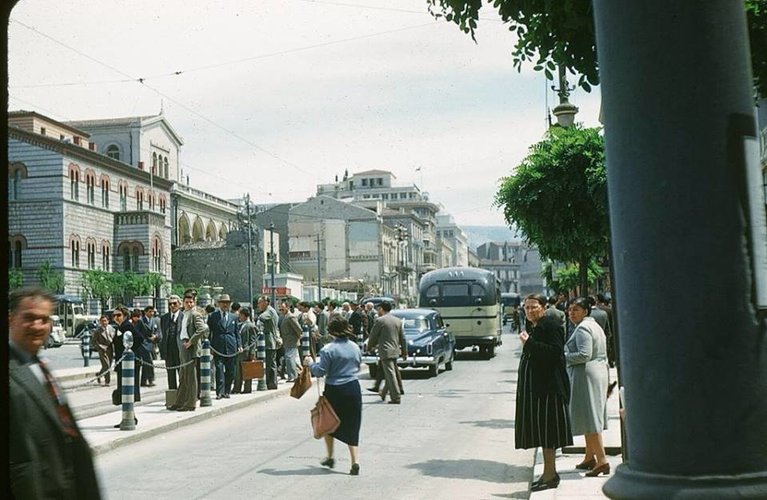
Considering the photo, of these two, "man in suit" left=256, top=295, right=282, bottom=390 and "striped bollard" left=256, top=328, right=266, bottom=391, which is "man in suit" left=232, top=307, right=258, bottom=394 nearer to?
"striped bollard" left=256, top=328, right=266, bottom=391

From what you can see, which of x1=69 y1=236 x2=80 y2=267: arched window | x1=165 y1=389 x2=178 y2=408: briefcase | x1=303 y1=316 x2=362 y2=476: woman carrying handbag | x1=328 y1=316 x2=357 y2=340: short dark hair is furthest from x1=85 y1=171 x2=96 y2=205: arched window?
x1=303 y1=316 x2=362 y2=476: woman carrying handbag

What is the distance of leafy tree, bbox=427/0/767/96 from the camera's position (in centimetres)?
773

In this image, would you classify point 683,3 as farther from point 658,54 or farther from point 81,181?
point 81,181

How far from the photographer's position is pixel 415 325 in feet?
75.8

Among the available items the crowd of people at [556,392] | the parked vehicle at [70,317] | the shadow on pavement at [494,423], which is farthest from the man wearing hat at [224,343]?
the parked vehicle at [70,317]

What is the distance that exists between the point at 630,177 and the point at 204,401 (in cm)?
1442

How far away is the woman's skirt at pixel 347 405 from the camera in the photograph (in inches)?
376

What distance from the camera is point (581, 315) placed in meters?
9.28

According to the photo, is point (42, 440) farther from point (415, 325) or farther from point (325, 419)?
point (415, 325)

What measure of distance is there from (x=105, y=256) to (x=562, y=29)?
2346 inches

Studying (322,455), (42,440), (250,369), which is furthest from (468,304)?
(42,440)

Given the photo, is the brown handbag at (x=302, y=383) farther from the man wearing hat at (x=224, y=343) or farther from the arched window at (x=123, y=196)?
the arched window at (x=123, y=196)

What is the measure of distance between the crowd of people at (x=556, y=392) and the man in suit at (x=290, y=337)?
11611 millimetres

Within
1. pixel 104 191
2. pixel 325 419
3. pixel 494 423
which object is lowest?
pixel 494 423
